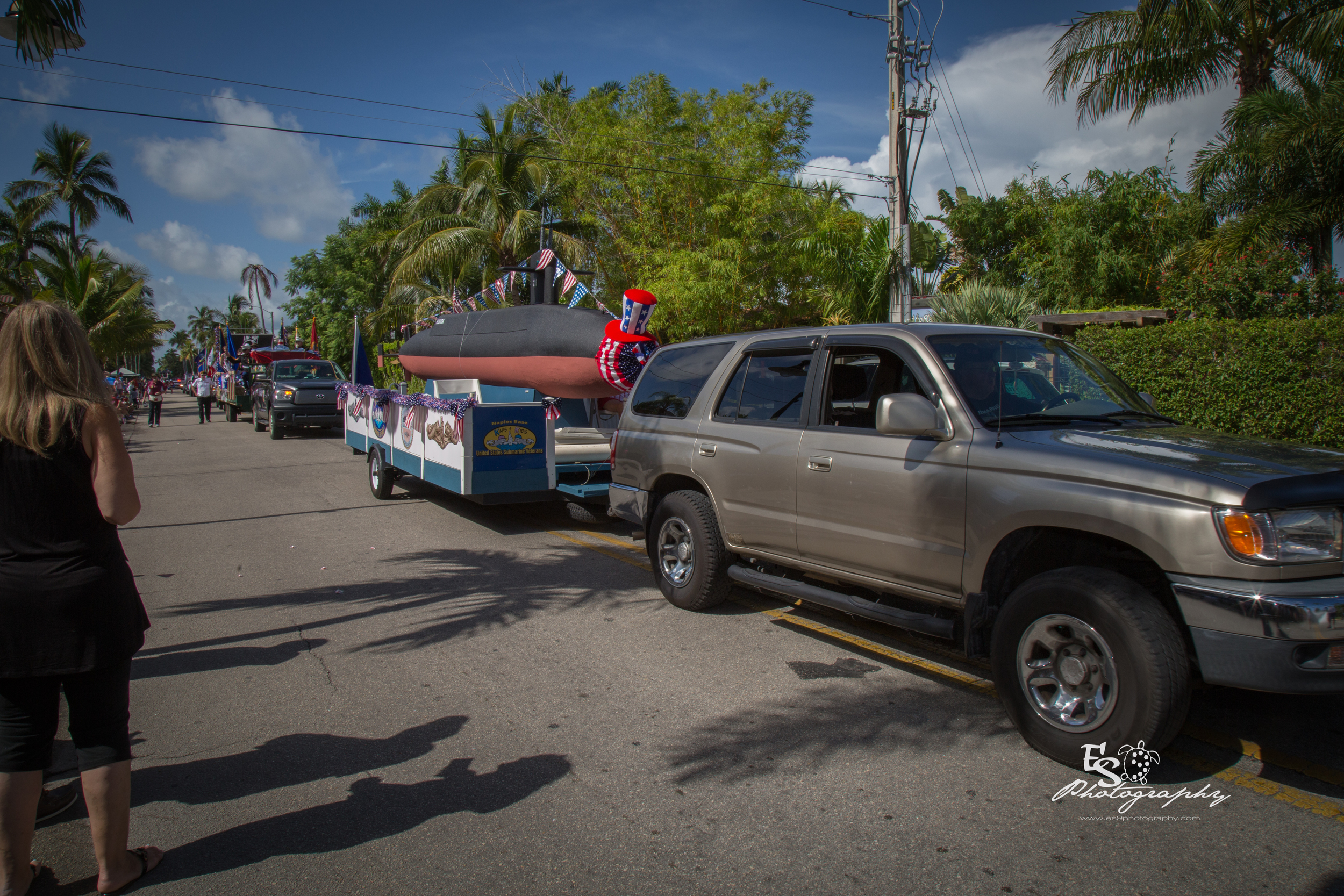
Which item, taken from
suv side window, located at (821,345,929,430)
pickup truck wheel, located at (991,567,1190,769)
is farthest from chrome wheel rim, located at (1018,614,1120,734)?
suv side window, located at (821,345,929,430)

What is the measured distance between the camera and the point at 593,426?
923cm

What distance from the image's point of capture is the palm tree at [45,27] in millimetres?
6488

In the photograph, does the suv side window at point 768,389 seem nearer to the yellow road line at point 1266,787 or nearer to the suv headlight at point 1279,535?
the suv headlight at point 1279,535

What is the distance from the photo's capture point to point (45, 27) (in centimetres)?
662

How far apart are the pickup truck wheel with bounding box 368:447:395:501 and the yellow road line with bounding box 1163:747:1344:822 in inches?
378

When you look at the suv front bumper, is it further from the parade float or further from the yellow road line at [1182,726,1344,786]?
the parade float

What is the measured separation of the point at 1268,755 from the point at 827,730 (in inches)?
77.5

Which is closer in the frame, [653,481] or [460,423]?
[653,481]

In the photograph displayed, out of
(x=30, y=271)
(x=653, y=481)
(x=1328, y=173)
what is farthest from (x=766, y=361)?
(x=30, y=271)

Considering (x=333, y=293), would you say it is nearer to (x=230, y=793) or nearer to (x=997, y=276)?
(x=997, y=276)

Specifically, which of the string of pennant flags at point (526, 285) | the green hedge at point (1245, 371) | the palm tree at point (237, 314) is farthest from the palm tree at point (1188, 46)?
the palm tree at point (237, 314)

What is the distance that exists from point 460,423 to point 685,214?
11767 mm

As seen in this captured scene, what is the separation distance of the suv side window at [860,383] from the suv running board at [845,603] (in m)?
1.01

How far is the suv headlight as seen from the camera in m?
3.11
